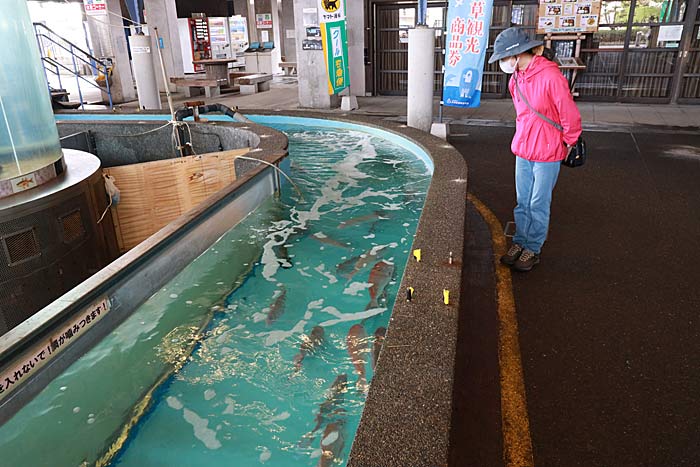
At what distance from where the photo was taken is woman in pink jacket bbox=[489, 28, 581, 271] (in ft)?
12.2

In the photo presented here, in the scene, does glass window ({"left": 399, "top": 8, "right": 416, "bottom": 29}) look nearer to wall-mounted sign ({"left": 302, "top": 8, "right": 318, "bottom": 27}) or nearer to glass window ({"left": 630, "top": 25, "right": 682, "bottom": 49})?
wall-mounted sign ({"left": 302, "top": 8, "right": 318, "bottom": 27})

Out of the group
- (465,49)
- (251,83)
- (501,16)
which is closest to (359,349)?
(465,49)

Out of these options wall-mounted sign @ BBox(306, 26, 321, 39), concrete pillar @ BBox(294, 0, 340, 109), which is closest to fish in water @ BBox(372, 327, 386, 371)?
concrete pillar @ BBox(294, 0, 340, 109)

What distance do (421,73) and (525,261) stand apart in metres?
4.88

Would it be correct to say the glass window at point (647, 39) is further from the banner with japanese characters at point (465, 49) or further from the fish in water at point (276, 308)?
the fish in water at point (276, 308)

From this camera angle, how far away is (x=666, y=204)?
19.0 ft

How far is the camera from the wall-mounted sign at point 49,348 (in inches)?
93.0

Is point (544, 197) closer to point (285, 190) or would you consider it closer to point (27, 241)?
point (285, 190)

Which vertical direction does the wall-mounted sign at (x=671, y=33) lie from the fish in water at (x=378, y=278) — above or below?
above

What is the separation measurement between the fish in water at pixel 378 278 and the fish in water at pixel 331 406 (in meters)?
0.87

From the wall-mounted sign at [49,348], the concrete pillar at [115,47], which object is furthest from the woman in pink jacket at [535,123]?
the concrete pillar at [115,47]

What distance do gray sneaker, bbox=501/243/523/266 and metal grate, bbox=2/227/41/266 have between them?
12.7ft

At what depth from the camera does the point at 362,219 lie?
5512 mm

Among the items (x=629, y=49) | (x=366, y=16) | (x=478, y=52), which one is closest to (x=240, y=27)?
(x=366, y=16)
